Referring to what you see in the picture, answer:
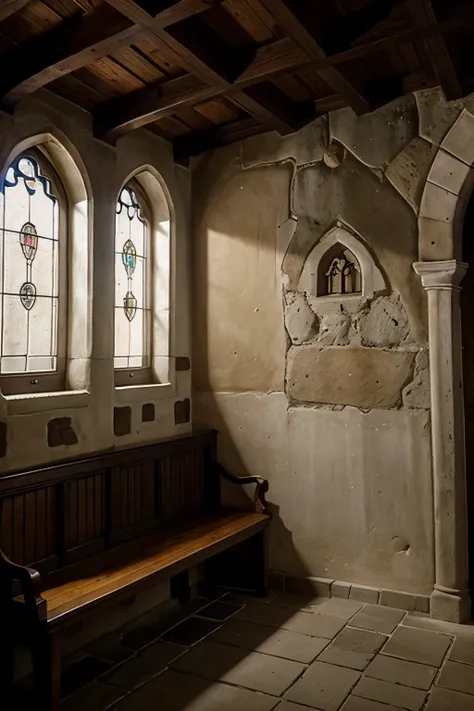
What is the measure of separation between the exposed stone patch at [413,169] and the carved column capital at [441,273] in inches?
12.6

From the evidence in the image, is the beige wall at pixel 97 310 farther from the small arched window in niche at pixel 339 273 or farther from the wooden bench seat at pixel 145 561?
the small arched window in niche at pixel 339 273

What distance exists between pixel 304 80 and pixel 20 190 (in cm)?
150

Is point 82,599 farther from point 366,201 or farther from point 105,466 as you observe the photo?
point 366,201

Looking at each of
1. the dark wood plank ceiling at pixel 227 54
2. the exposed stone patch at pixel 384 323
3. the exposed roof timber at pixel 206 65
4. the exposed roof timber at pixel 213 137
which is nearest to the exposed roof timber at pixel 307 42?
the dark wood plank ceiling at pixel 227 54

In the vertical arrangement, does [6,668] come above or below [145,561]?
below

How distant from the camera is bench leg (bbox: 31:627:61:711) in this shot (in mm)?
2105

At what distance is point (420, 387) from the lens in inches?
123

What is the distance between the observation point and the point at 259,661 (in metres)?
2.61

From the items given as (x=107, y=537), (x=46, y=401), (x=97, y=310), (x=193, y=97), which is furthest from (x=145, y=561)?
(x=193, y=97)

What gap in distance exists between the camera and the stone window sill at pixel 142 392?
3.22 m

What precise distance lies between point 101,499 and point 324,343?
4.72 feet

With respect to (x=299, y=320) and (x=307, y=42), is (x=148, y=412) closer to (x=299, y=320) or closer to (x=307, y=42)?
(x=299, y=320)

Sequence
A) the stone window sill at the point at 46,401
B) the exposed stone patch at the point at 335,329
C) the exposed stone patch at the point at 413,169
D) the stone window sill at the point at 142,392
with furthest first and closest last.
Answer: the exposed stone patch at the point at 335,329, the stone window sill at the point at 142,392, the exposed stone patch at the point at 413,169, the stone window sill at the point at 46,401

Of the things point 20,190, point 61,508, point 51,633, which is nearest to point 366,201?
point 20,190
